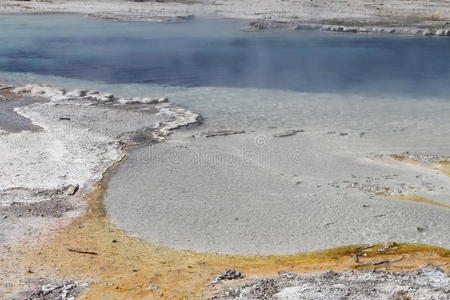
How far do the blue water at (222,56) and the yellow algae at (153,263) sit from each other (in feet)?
23.9

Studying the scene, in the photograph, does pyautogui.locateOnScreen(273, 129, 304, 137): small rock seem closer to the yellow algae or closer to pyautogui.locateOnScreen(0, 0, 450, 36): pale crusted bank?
the yellow algae

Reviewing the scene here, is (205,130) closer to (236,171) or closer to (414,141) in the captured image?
(236,171)

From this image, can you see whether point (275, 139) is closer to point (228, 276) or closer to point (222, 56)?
point (228, 276)

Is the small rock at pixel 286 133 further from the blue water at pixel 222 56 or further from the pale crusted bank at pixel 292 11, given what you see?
the pale crusted bank at pixel 292 11

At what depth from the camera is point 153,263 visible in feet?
17.5

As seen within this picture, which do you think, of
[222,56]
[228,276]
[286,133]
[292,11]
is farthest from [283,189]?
[292,11]

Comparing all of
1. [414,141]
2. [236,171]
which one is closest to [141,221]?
[236,171]

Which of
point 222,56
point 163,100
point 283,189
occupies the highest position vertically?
point 222,56

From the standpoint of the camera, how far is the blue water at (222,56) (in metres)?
13.4

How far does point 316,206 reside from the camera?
A: 257 inches

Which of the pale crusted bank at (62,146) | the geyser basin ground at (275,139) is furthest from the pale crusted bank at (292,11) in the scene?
the pale crusted bank at (62,146)

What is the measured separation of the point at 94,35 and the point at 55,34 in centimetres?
138

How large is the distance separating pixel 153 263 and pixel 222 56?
11.9 meters

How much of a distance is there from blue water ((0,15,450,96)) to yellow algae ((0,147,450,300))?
727cm
